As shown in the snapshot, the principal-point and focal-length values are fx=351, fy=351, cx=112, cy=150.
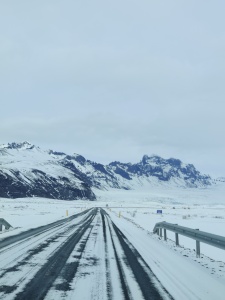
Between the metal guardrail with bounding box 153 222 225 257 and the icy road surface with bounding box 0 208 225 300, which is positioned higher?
the metal guardrail with bounding box 153 222 225 257

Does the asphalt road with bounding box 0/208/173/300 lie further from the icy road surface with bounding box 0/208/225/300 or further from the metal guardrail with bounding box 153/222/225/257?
the metal guardrail with bounding box 153/222/225/257

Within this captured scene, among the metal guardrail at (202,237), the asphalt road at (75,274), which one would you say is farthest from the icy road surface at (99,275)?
the metal guardrail at (202,237)

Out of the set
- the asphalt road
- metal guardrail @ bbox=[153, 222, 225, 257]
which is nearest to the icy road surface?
the asphalt road

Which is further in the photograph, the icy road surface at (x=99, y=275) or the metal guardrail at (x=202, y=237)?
the metal guardrail at (x=202, y=237)

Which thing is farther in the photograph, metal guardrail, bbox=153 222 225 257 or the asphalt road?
metal guardrail, bbox=153 222 225 257

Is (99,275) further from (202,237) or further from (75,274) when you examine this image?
(202,237)

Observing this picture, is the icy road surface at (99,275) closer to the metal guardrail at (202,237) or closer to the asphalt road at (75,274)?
the asphalt road at (75,274)

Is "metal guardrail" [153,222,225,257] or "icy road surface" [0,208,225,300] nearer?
"icy road surface" [0,208,225,300]

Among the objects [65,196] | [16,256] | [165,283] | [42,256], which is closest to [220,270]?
[165,283]

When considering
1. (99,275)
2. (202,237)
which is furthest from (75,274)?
(202,237)

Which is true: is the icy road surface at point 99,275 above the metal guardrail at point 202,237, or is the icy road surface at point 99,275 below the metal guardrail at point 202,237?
below

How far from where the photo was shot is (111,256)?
11227 mm

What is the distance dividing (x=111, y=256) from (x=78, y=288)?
4276 millimetres

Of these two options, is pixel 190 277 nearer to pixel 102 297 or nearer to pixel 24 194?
pixel 102 297
